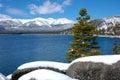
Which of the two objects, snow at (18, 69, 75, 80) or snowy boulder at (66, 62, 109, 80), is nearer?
snow at (18, 69, 75, 80)

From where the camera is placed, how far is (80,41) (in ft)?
137

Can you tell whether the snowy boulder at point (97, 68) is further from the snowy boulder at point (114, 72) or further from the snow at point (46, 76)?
the snow at point (46, 76)

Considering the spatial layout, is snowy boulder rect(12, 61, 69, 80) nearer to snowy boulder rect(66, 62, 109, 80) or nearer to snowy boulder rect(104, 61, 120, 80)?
snowy boulder rect(66, 62, 109, 80)

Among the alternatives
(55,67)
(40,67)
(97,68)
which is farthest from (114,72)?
(40,67)

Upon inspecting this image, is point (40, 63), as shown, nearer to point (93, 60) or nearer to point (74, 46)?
point (93, 60)

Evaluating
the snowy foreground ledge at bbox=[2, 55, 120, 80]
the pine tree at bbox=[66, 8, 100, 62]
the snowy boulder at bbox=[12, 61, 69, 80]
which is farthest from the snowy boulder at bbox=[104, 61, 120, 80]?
the pine tree at bbox=[66, 8, 100, 62]

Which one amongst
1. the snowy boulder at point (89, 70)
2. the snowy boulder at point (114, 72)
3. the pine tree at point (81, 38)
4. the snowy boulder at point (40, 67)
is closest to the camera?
the snowy boulder at point (114, 72)

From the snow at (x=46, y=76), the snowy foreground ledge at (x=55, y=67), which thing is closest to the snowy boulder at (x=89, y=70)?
the snowy foreground ledge at (x=55, y=67)

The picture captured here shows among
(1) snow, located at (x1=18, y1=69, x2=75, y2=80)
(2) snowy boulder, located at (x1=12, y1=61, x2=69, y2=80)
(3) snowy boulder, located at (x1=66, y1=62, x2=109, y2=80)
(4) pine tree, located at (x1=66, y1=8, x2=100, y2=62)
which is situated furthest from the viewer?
(4) pine tree, located at (x1=66, y1=8, x2=100, y2=62)

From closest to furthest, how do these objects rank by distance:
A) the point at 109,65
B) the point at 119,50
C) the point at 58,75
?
the point at 58,75 < the point at 109,65 < the point at 119,50

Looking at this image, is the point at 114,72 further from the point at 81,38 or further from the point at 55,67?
the point at 81,38

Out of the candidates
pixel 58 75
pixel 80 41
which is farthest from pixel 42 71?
pixel 80 41

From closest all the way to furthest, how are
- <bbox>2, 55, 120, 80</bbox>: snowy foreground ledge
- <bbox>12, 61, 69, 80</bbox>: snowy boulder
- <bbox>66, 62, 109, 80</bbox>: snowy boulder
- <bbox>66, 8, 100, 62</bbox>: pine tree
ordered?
Result: <bbox>2, 55, 120, 80</bbox>: snowy foreground ledge < <bbox>66, 62, 109, 80</bbox>: snowy boulder < <bbox>12, 61, 69, 80</bbox>: snowy boulder < <bbox>66, 8, 100, 62</bbox>: pine tree

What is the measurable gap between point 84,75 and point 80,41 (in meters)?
27.0
